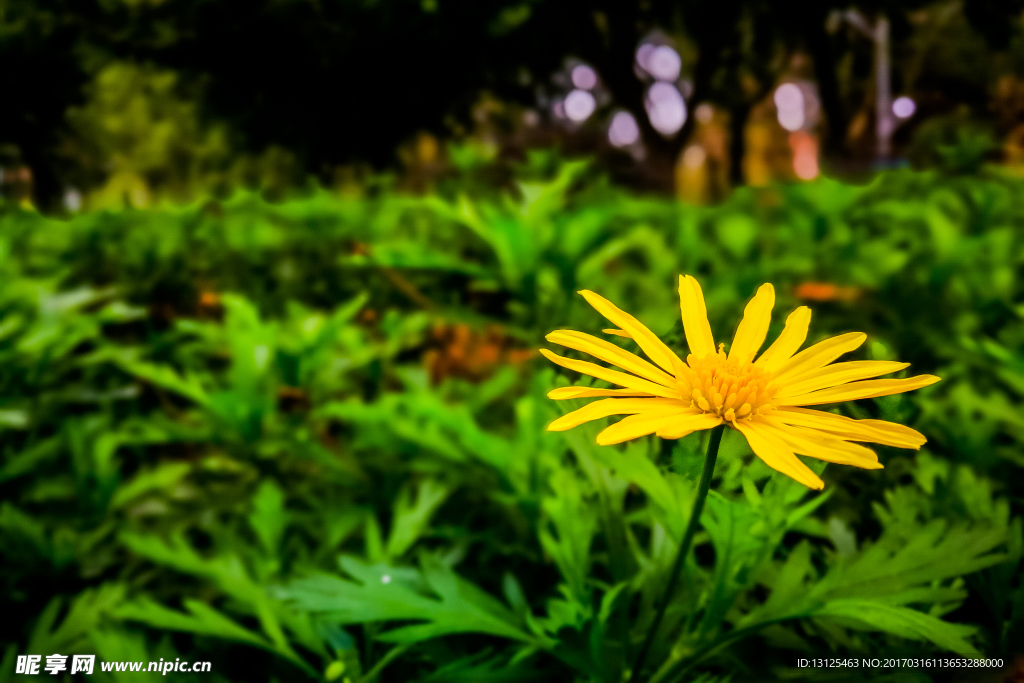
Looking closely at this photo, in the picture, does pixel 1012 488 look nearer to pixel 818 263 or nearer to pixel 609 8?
pixel 818 263

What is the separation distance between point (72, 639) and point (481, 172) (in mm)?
2206

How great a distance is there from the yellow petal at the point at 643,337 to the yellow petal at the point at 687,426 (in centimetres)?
8

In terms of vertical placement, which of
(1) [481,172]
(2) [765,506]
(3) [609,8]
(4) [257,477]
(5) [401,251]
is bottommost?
(2) [765,506]

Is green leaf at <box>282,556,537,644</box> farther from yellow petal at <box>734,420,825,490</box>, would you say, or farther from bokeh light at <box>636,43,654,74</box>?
bokeh light at <box>636,43,654,74</box>

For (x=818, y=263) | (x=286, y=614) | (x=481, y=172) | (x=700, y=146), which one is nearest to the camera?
(x=286, y=614)

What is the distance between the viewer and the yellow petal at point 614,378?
416mm

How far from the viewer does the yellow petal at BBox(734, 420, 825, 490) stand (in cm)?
36

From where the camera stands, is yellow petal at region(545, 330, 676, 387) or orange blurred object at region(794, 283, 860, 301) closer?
yellow petal at region(545, 330, 676, 387)

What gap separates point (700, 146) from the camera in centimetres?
1030

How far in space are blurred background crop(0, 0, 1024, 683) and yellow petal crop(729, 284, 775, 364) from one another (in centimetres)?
6

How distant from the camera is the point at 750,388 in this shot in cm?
44

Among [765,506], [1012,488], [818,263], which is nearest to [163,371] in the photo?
[765,506]

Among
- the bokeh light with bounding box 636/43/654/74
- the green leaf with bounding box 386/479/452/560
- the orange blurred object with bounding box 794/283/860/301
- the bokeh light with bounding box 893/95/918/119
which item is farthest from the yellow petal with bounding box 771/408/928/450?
the bokeh light with bounding box 636/43/654/74

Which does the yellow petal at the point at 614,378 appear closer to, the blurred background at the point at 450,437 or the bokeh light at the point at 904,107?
the blurred background at the point at 450,437
